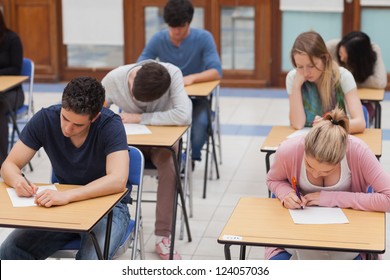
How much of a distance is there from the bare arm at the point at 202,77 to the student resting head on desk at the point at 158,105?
3.05 ft

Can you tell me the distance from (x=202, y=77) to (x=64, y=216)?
9.13ft

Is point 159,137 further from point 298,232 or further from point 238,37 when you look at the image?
point 238,37

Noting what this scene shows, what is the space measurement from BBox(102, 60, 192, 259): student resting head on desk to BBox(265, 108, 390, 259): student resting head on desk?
112cm

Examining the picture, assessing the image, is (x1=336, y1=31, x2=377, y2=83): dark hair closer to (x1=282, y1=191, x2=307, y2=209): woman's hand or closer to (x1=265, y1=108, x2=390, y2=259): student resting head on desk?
(x1=265, y1=108, x2=390, y2=259): student resting head on desk

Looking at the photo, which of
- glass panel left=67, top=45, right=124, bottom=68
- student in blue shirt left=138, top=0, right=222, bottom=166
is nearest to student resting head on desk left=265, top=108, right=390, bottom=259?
student in blue shirt left=138, top=0, right=222, bottom=166

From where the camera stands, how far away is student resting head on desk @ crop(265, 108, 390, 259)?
123 inches

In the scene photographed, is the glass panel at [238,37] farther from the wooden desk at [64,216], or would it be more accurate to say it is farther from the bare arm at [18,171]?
the wooden desk at [64,216]

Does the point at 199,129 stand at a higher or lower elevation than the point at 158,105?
lower

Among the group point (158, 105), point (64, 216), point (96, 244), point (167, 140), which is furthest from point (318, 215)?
point (158, 105)

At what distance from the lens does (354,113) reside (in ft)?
14.9

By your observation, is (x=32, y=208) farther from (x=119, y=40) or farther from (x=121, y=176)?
(x=119, y=40)

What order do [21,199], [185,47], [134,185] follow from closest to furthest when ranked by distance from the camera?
[21,199]
[134,185]
[185,47]

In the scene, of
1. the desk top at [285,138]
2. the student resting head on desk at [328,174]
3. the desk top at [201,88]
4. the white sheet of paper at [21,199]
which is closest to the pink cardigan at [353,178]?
the student resting head on desk at [328,174]
